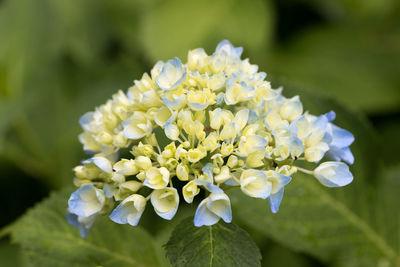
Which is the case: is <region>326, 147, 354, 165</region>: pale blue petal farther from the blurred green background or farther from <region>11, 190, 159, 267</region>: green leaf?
the blurred green background

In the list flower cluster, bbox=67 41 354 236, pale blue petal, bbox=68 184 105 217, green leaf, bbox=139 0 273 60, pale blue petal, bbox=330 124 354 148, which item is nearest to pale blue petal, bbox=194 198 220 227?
flower cluster, bbox=67 41 354 236

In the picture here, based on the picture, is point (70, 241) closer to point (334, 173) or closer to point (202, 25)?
point (334, 173)

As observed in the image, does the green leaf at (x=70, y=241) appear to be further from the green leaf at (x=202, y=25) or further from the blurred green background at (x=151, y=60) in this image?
the green leaf at (x=202, y=25)

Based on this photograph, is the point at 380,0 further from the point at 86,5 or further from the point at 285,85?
the point at 86,5

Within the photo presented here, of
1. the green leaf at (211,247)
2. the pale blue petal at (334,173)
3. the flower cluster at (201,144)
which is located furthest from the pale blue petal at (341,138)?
the green leaf at (211,247)

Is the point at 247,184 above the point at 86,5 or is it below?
below

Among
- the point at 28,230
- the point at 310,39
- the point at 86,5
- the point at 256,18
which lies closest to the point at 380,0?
the point at 310,39
